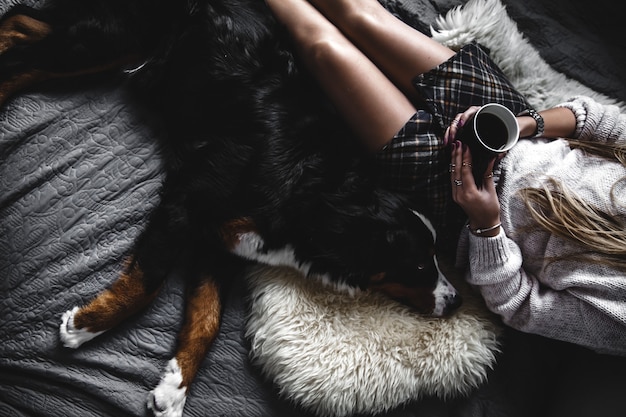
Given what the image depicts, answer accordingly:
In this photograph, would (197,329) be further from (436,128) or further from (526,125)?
(526,125)

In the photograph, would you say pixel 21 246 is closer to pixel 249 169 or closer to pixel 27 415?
pixel 27 415

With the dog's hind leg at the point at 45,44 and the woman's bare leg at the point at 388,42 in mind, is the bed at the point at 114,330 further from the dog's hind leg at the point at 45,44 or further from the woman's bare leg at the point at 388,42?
the woman's bare leg at the point at 388,42

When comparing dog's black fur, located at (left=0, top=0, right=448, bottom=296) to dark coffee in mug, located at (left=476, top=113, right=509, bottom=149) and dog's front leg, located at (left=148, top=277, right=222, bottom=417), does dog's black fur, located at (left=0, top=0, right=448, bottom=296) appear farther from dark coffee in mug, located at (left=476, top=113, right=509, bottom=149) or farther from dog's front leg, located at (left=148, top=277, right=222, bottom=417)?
dark coffee in mug, located at (left=476, top=113, right=509, bottom=149)

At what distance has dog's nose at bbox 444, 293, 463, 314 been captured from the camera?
4.80 ft

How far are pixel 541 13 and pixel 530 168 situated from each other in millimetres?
792

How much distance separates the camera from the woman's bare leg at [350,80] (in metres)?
1.45

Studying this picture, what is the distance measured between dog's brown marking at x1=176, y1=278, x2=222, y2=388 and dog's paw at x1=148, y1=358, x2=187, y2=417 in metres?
0.02

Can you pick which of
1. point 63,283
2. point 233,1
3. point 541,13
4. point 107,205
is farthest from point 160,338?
point 541,13

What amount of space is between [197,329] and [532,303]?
2.98 feet

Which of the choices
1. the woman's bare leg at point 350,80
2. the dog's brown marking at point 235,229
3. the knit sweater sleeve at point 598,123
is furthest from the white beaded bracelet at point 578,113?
the dog's brown marking at point 235,229

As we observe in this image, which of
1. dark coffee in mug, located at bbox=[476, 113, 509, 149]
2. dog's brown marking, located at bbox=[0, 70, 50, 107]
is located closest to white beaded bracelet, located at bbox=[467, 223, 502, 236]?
dark coffee in mug, located at bbox=[476, 113, 509, 149]

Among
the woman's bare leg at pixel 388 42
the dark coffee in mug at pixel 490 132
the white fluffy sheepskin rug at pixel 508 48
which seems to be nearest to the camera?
the dark coffee in mug at pixel 490 132

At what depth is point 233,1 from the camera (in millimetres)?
1489

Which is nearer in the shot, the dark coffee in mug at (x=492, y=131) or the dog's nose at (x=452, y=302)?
the dark coffee in mug at (x=492, y=131)
